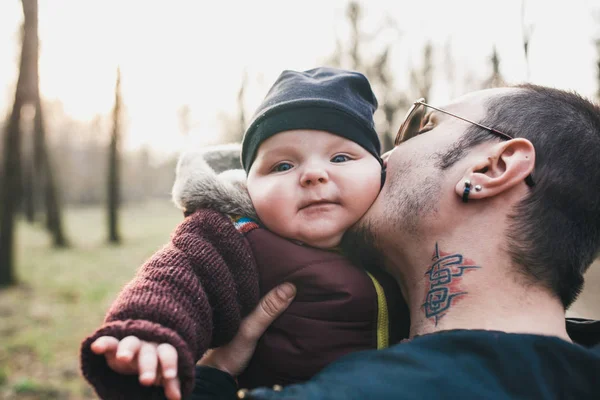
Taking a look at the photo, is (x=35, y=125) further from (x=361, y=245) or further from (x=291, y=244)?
(x=361, y=245)

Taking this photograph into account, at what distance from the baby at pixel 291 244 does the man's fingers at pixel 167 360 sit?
0.17 metres

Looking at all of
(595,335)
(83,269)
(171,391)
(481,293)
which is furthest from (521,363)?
(83,269)

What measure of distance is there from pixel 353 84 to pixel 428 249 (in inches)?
34.1

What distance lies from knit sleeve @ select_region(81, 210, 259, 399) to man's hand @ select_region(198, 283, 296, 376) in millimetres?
46

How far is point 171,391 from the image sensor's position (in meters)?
1.18

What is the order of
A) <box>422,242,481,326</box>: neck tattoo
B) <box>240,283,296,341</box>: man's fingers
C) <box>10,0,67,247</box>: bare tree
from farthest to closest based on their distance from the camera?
1. <box>10,0,67,247</box>: bare tree
2. <box>240,283,296,341</box>: man's fingers
3. <box>422,242,481,326</box>: neck tattoo

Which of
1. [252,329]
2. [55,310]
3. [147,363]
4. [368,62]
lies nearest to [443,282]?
[252,329]

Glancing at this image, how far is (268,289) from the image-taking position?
1.79 m

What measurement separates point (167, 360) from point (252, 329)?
60 centimetres

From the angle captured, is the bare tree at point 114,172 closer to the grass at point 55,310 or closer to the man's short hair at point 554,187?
the grass at point 55,310

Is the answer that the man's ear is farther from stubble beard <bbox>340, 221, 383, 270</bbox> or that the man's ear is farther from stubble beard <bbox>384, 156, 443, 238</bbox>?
stubble beard <bbox>340, 221, 383, 270</bbox>

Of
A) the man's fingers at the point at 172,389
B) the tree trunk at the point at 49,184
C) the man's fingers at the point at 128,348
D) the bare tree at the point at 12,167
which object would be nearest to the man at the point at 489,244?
the man's fingers at the point at 172,389

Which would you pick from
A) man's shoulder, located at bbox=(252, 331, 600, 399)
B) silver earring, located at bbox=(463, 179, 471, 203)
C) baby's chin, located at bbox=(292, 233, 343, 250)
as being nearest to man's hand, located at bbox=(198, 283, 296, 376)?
baby's chin, located at bbox=(292, 233, 343, 250)

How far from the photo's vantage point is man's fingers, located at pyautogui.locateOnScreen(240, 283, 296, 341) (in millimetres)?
1725
